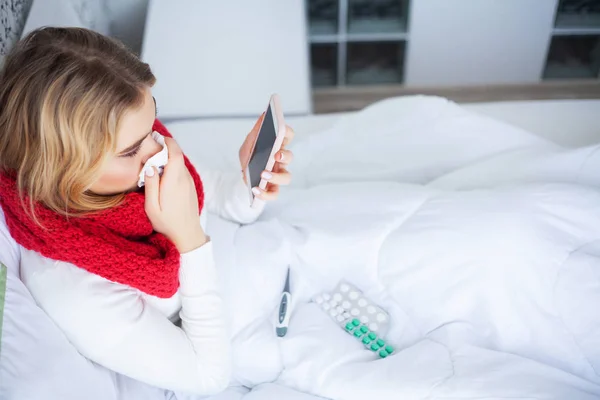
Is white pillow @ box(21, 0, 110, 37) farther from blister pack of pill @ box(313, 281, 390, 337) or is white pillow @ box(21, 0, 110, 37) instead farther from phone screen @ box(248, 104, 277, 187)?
blister pack of pill @ box(313, 281, 390, 337)

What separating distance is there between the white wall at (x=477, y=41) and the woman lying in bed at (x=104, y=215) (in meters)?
1.56

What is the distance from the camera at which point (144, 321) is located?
2.53 feet

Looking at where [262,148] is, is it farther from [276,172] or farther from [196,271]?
[196,271]

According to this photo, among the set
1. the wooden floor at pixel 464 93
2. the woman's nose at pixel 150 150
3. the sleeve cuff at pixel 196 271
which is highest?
the woman's nose at pixel 150 150

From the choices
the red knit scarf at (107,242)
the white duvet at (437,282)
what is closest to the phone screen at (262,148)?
the white duvet at (437,282)

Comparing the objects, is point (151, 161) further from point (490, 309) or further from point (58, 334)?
point (490, 309)

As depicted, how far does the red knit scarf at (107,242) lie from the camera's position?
0.73 metres

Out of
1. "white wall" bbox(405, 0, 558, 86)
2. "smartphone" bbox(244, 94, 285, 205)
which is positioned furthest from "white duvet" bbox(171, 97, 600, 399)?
"white wall" bbox(405, 0, 558, 86)

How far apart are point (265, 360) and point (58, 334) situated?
Answer: 1.10 ft

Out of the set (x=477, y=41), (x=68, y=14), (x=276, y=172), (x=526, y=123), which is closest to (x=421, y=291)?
(x=276, y=172)

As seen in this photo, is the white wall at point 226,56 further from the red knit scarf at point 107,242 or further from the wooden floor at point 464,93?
the red knit scarf at point 107,242

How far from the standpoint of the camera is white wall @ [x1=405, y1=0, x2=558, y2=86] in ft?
6.78

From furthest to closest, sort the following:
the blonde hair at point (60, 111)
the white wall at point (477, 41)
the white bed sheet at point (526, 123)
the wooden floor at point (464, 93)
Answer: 1. the wooden floor at point (464, 93)
2. the white wall at point (477, 41)
3. the white bed sheet at point (526, 123)
4. the blonde hair at point (60, 111)

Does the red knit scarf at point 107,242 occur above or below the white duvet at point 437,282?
above
